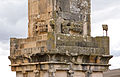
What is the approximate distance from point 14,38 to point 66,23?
9.34ft

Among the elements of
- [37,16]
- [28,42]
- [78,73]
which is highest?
[37,16]

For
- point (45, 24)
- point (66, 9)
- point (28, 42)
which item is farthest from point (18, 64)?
point (66, 9)

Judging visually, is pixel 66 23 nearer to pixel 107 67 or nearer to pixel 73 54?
pixel 73 54

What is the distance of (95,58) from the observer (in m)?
18.2

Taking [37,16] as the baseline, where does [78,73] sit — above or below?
below

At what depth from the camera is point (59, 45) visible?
17422 millimetres

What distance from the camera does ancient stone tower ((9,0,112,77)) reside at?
56.3 feet

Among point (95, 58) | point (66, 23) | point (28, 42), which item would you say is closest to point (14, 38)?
point (28, 42)

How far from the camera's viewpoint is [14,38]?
61.9 ft

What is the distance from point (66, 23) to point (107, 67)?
3008mm

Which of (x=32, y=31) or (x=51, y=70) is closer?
(x=51, y=70)

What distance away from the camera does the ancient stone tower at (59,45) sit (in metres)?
17.2

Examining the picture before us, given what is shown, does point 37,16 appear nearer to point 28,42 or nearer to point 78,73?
point 28,42

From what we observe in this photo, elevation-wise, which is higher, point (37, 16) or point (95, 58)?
point (37, 16)
